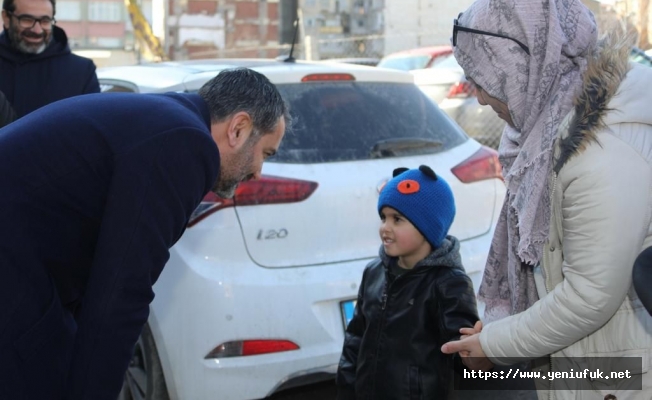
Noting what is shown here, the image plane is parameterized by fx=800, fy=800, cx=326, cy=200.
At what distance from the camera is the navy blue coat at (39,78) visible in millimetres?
4268

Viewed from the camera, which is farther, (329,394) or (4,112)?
(329,394)

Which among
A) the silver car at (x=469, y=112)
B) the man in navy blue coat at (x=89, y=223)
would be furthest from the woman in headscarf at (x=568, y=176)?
the silver car at (x=469, y=112)

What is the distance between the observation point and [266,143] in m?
2.18

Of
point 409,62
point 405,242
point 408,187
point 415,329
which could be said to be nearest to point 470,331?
point 415,329

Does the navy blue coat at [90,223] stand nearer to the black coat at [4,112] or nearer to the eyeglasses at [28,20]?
the black coat at [4,112]

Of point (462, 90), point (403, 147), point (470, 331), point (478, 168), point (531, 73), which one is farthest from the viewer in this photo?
point (462, 90)

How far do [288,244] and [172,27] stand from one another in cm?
1912

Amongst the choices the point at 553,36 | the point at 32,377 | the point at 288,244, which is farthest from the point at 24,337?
the point at 288,244

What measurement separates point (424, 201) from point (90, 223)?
138 centimetres

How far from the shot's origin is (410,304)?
110 inches

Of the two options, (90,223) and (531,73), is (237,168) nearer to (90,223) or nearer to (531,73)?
(90,223)

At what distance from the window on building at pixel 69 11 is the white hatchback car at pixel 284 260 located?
36.4 metres

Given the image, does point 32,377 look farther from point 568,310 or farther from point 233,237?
point 233,237

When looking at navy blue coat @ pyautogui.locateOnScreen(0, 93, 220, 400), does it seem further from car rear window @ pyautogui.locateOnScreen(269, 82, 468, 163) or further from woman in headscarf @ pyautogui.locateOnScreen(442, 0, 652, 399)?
car rear window @ pyautogui.locateOnScreen(269, 82, 468, 163)
